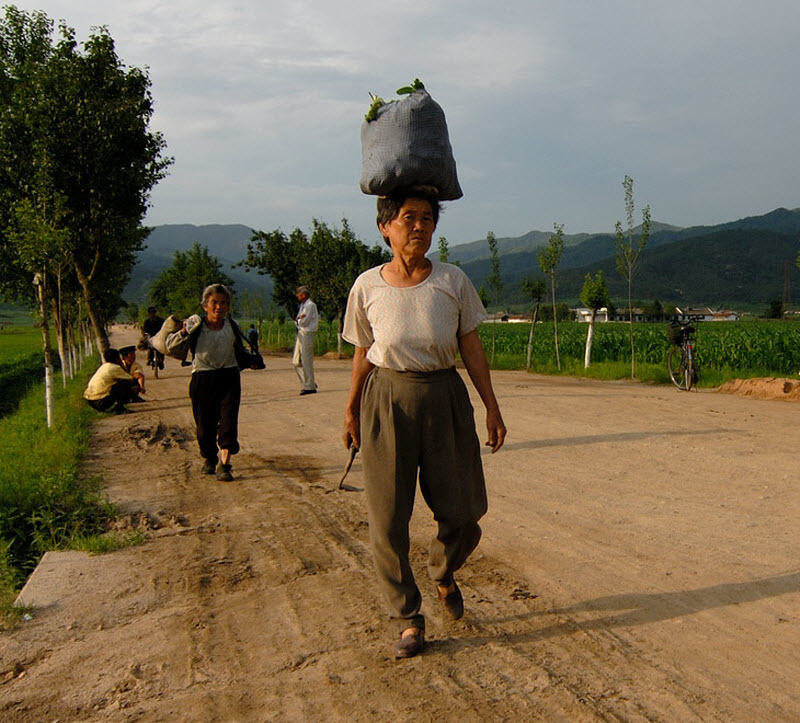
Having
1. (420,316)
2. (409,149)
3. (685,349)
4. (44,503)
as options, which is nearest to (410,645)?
(420,316)

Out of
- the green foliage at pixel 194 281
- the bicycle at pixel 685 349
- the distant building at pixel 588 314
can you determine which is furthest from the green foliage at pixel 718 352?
the green foliage at pixel 194 281

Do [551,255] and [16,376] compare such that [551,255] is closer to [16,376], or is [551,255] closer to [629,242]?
[629,242]

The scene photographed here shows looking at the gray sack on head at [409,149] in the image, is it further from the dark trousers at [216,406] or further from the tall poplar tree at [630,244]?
the tall poplar tree at [630,244]

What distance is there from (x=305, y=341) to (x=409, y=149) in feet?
38.6

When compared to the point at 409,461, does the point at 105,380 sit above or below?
below

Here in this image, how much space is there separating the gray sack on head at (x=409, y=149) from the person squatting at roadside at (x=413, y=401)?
0.10 metres

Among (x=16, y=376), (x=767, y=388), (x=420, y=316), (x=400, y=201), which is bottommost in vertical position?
(x=16, y=376)

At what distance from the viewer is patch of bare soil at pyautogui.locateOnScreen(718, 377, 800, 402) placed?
44.7 feet

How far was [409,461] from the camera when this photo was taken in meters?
3.60

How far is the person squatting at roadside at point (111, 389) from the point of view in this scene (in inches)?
523

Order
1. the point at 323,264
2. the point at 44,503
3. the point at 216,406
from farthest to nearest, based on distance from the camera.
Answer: the point at 323,264 < the point at 216,406 < the point at 44,503

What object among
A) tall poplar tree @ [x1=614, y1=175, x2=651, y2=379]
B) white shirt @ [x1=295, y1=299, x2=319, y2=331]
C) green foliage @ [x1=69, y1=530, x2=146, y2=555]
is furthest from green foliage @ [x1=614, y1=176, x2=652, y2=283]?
green foliage @ [x1=69, y1=530, x2=146, y2=555]

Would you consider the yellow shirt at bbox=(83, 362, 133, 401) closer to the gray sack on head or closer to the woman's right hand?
the woman's right hand

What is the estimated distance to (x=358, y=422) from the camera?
12.7ft
